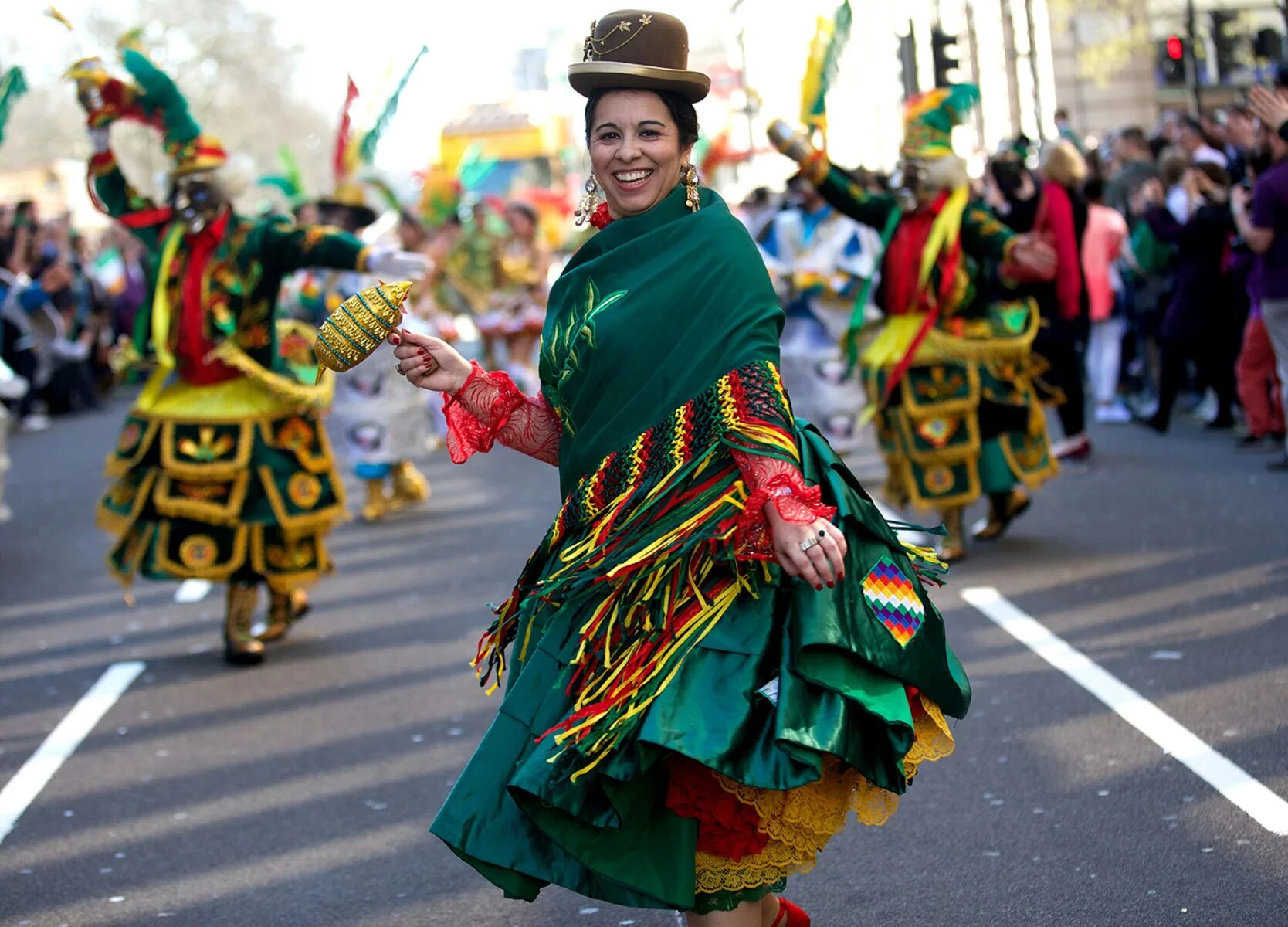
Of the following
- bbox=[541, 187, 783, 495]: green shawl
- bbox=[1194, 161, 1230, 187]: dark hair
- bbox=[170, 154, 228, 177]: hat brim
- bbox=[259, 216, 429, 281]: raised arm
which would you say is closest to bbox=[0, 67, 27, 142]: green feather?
bbox=[170, 154, 228, 177]: hat brim

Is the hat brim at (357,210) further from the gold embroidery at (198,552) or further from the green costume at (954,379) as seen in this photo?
the gold embroidery at (198,552)

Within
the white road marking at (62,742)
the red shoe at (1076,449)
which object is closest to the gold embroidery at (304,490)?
the white road marking at (62,742)

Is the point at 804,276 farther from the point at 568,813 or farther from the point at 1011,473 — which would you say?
the point at 568,813

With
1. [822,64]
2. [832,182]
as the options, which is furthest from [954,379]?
[822,64]

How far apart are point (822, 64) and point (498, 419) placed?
499 centimetres

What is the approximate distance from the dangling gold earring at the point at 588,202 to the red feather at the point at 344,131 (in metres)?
5.28

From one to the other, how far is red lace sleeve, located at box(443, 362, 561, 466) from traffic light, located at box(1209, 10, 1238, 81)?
2220 centimetres

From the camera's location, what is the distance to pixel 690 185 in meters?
3.38

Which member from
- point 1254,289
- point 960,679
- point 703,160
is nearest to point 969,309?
point 1254,289

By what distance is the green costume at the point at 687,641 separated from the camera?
3061mm

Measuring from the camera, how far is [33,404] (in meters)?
20.0

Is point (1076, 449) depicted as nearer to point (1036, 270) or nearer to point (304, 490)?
point (1036, 270)

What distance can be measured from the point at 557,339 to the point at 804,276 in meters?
7.75

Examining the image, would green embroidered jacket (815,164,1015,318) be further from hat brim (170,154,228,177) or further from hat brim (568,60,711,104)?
hat brim (568,60,711,104)
